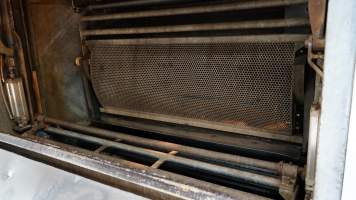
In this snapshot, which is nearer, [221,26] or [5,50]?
[221,26]

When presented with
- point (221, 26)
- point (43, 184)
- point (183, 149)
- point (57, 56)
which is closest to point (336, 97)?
point (221, 26)

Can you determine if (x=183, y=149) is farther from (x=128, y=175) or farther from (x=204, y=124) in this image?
(x=128, y=175)

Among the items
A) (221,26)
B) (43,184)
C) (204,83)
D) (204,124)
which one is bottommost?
(43,184)

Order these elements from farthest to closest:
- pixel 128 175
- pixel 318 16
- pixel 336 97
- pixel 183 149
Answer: pixel 183 149 < pixel 128 175 < pixel 318 16 < pixel 336 97

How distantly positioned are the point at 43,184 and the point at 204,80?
0.82 meters

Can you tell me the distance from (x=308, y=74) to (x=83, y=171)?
102cm

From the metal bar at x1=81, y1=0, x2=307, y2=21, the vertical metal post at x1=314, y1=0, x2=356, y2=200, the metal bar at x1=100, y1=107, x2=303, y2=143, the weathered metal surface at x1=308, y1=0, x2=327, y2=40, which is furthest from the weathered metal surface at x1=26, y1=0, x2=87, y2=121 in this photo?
the vertical metal post at x1=314, y1=0, x2=356, y2=200

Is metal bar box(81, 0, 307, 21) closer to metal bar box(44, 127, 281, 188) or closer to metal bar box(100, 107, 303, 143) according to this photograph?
metal bar box(100, 107, 303, 143)

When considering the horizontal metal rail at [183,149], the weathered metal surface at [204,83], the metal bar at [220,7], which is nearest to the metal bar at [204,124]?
the weathered metal surface at [204,83]

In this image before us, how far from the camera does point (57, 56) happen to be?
1691 mm

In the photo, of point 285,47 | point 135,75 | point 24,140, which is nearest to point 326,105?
point 285,47

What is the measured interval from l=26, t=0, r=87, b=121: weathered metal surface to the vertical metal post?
1.49m

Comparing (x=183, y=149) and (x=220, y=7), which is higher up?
(x=220, y=7)

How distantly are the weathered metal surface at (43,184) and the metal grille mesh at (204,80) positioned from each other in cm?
57
